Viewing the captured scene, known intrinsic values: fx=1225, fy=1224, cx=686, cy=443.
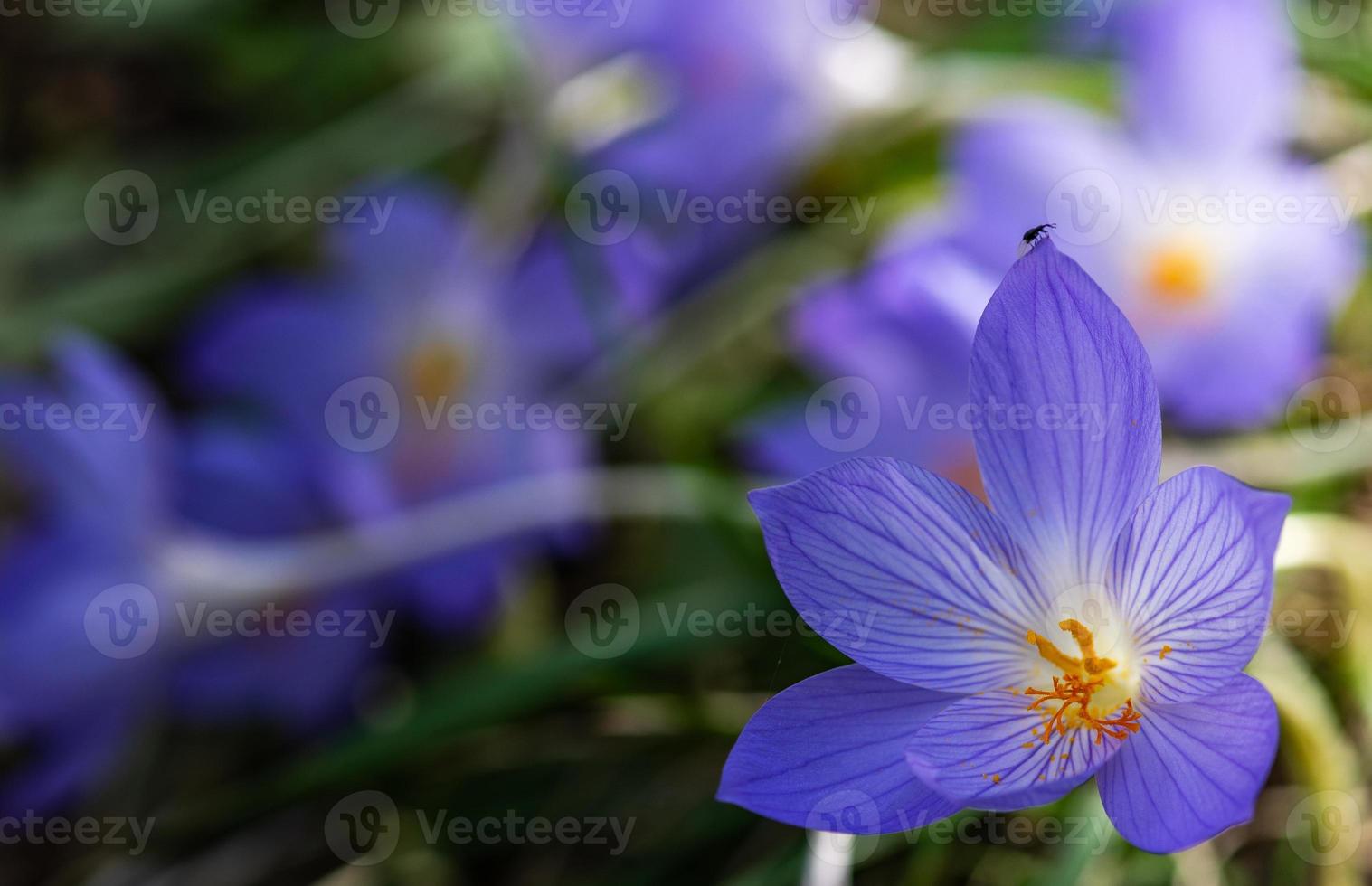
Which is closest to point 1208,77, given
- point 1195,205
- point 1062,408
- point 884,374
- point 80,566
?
point 1195,205

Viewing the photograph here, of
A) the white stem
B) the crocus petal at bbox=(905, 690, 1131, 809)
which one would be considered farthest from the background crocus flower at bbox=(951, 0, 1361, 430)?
the crocus petal at bbox=(905, 690, 1131, 809)

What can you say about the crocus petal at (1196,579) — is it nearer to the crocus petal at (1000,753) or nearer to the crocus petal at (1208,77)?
the crocus petal at (1000,753)

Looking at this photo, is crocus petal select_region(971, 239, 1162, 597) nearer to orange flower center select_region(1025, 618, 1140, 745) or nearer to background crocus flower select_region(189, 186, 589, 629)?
orange flower center select_region(1025, 618, 1140, 745)

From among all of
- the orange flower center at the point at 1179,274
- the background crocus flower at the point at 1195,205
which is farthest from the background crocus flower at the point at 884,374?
the orange flower center at the point at 1179,274

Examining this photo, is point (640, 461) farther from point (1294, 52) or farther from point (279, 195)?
point (1294, 52)

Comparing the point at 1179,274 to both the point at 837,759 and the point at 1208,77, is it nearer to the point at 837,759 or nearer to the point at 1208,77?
the point at 1208,77

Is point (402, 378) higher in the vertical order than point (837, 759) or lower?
higher

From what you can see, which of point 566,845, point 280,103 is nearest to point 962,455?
point 566,845
